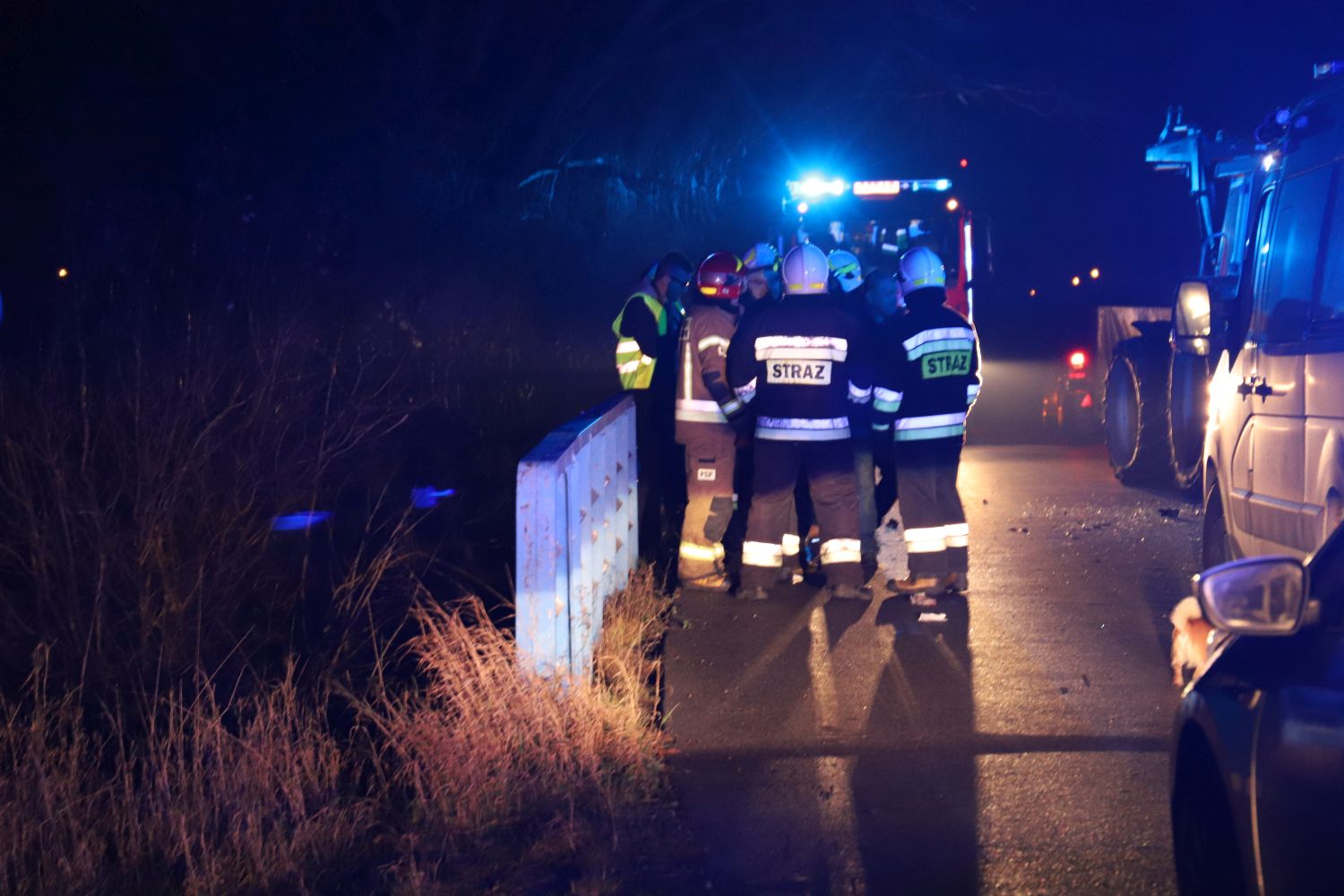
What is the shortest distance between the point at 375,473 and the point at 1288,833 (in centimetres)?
870

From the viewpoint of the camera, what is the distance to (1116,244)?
66.4 ft

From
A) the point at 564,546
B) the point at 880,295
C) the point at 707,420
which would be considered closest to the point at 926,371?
the point at 707,420

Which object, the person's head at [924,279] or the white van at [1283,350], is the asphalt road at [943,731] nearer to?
the white van at [1283,350]

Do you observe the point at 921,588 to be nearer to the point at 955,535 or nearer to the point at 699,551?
the point at 955,535

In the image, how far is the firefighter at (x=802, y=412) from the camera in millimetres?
7613

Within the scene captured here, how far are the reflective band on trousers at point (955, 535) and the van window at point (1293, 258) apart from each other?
6.67 ft

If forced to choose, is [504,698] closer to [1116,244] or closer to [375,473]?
[375,473]

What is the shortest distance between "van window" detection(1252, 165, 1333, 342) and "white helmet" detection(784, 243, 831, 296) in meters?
2.24

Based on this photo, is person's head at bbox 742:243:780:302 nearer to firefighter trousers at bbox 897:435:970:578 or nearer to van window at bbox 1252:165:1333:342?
firefighter trousers at bbox 897:435:970:578

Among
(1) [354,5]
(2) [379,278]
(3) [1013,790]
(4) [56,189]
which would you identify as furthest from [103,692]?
(1) [354,5]

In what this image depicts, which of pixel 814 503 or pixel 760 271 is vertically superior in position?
pixel 760 271

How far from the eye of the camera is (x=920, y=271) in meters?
7.79

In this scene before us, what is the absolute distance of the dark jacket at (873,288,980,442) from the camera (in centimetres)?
777

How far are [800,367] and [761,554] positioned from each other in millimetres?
1097
